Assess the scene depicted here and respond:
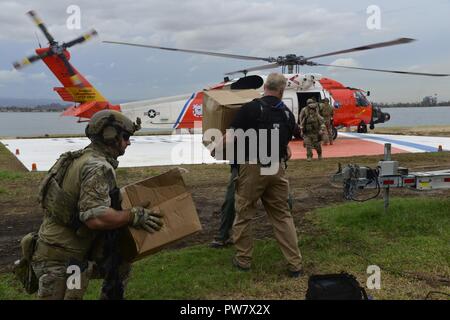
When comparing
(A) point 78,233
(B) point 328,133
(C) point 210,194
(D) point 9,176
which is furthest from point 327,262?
(B) point 328,133

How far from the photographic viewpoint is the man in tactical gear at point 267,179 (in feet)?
14.0

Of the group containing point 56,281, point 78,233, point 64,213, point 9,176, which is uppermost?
point 64,213

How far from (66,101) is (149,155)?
959 cm

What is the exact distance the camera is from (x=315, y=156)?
45.0 feet

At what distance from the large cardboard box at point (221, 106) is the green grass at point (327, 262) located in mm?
1380

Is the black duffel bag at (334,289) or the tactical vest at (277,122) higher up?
the tactical vest at (277,122)

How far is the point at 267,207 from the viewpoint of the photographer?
14.8 ft

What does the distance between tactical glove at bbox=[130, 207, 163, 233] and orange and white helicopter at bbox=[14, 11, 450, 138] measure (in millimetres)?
11571

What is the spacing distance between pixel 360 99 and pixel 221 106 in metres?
16.2

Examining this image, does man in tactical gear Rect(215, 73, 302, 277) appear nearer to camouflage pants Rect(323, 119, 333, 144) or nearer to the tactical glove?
the tactical glove

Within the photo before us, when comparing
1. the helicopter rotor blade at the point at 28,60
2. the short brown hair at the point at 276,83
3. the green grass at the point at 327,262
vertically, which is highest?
the helicopter rotor blade at the point at 28,60

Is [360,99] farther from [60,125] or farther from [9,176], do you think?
[60,125]

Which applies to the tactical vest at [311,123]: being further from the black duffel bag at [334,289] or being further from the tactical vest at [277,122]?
the black duffel bag at [334,289]

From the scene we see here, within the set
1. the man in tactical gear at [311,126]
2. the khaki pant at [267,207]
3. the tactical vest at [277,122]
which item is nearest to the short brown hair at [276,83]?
the tactical vest at [277,122]
